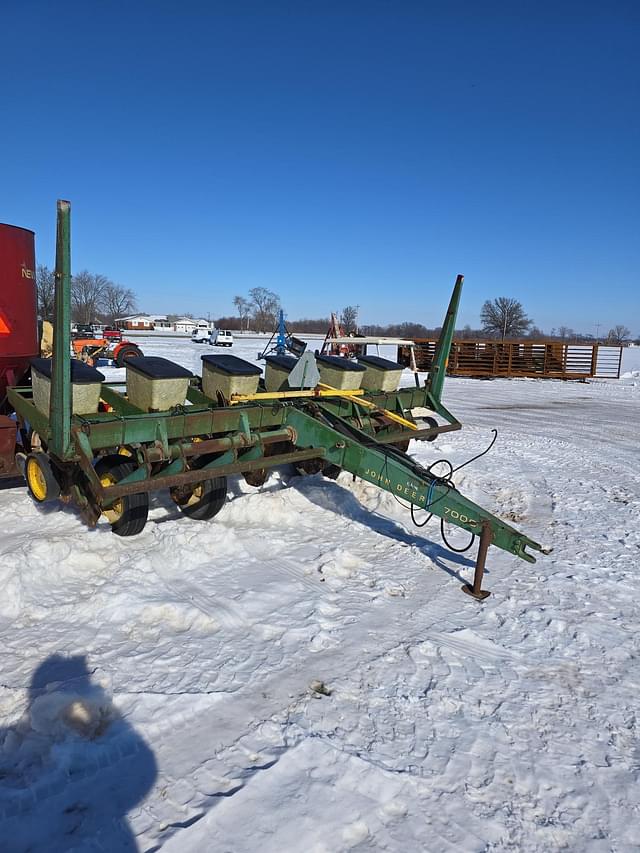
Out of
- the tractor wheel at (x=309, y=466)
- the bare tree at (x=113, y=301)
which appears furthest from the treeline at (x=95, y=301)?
the tractor wheel at (x=309, y=466)

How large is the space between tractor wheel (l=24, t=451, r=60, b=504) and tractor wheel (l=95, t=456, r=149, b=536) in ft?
1.24

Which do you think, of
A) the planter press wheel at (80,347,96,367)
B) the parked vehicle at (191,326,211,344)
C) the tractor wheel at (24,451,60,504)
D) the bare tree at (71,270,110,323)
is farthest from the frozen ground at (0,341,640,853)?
the bare tree at (71,270,110,323)

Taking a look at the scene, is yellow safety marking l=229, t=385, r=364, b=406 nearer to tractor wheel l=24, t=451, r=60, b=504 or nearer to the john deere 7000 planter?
the john deere 7000 planter

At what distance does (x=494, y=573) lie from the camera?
4.69 meters

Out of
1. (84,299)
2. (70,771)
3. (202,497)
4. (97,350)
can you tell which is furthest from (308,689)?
(84,299)

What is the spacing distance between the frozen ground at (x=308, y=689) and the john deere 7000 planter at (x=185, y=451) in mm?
402

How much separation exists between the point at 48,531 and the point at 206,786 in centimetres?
333

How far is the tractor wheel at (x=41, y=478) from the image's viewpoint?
→ 4.70 meters

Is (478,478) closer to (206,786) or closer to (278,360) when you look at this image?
(278,360)

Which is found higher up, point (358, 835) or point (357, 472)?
point (357, 472)

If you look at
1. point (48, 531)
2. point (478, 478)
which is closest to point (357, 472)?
point (48, 531)

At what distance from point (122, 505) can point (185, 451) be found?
0.75 m

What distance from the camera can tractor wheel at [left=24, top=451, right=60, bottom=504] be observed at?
4.70 m

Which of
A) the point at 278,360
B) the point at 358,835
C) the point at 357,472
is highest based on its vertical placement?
the point at 278,360
